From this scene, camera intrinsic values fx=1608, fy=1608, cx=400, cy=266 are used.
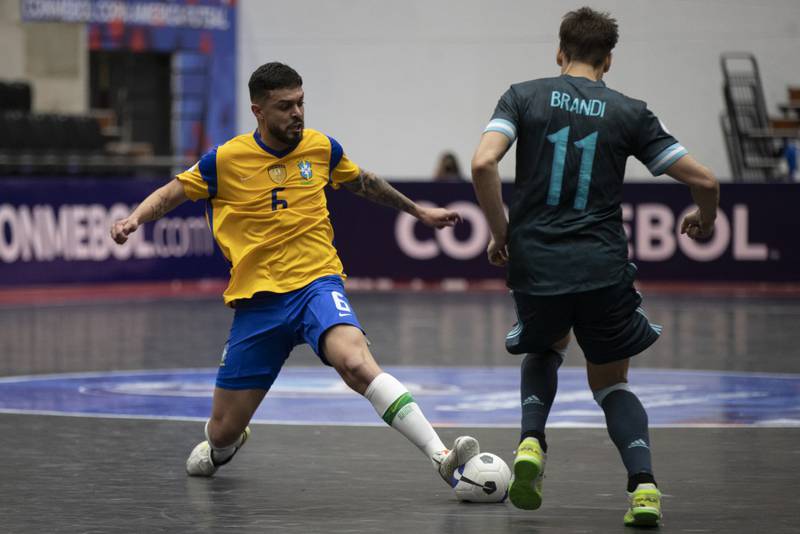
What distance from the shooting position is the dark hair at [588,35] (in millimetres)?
6359

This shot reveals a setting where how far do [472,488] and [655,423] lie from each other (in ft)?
9.69

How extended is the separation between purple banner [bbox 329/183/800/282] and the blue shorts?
12.4 metres

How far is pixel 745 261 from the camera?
768 inches

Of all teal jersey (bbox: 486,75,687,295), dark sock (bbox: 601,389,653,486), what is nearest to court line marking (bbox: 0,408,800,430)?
dark sock (bbox: 601,389,653,486)

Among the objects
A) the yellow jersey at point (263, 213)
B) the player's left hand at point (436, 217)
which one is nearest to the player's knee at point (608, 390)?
the player's left hand at point (436, 217)

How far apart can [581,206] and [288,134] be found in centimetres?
155

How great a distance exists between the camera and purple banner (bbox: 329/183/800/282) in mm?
19438

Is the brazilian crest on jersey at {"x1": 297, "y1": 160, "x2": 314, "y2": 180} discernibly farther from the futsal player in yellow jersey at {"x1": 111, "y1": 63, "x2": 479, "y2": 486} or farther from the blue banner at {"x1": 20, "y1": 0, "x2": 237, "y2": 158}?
the blue banner at {"x1": 20, "y1": 0, "x2": 237, "y2": 158}

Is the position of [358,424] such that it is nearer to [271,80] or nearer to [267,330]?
[267,330]

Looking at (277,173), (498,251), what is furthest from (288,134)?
(498,251)

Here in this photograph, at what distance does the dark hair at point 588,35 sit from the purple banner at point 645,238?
520 inches

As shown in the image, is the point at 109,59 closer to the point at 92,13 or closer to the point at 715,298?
the point at 92,13

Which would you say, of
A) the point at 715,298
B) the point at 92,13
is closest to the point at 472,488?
the point at 715,298

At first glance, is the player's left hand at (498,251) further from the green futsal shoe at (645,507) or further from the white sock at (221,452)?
the white sock at (221,452)
